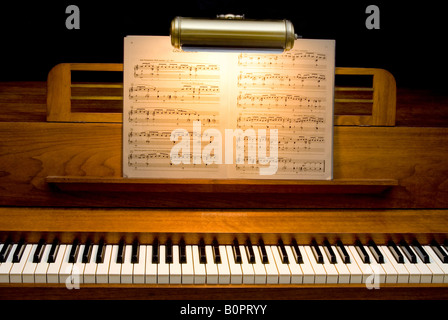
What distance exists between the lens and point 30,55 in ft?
8.48

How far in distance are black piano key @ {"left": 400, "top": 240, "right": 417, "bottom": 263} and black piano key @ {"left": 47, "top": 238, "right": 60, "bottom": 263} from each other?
169 centimetres

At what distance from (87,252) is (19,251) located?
314 mm

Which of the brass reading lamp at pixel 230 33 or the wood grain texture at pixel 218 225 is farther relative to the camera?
the wood grain texture at pixel 218 225

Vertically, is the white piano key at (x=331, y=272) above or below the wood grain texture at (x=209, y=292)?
above

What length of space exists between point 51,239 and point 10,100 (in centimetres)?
80

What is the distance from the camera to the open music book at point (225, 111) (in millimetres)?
2057

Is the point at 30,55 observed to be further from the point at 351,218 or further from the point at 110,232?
the point at 351,218

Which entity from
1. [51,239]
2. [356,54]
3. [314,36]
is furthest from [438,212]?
[51,239]

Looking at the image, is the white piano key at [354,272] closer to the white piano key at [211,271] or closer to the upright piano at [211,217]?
the upright piano at [211,217]

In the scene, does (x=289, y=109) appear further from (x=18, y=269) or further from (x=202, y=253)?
(x=18, y=269)

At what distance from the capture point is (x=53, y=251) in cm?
200

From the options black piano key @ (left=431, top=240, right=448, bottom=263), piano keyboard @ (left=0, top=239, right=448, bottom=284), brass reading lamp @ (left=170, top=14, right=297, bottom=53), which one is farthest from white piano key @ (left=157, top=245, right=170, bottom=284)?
black piano key @ (left=431, top=240, right=448, bottom=263)

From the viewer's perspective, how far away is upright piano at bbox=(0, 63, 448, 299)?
6.42 feet

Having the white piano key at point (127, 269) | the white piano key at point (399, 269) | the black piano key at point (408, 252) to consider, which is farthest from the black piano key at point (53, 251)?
the black piano key at point (408, 252)
